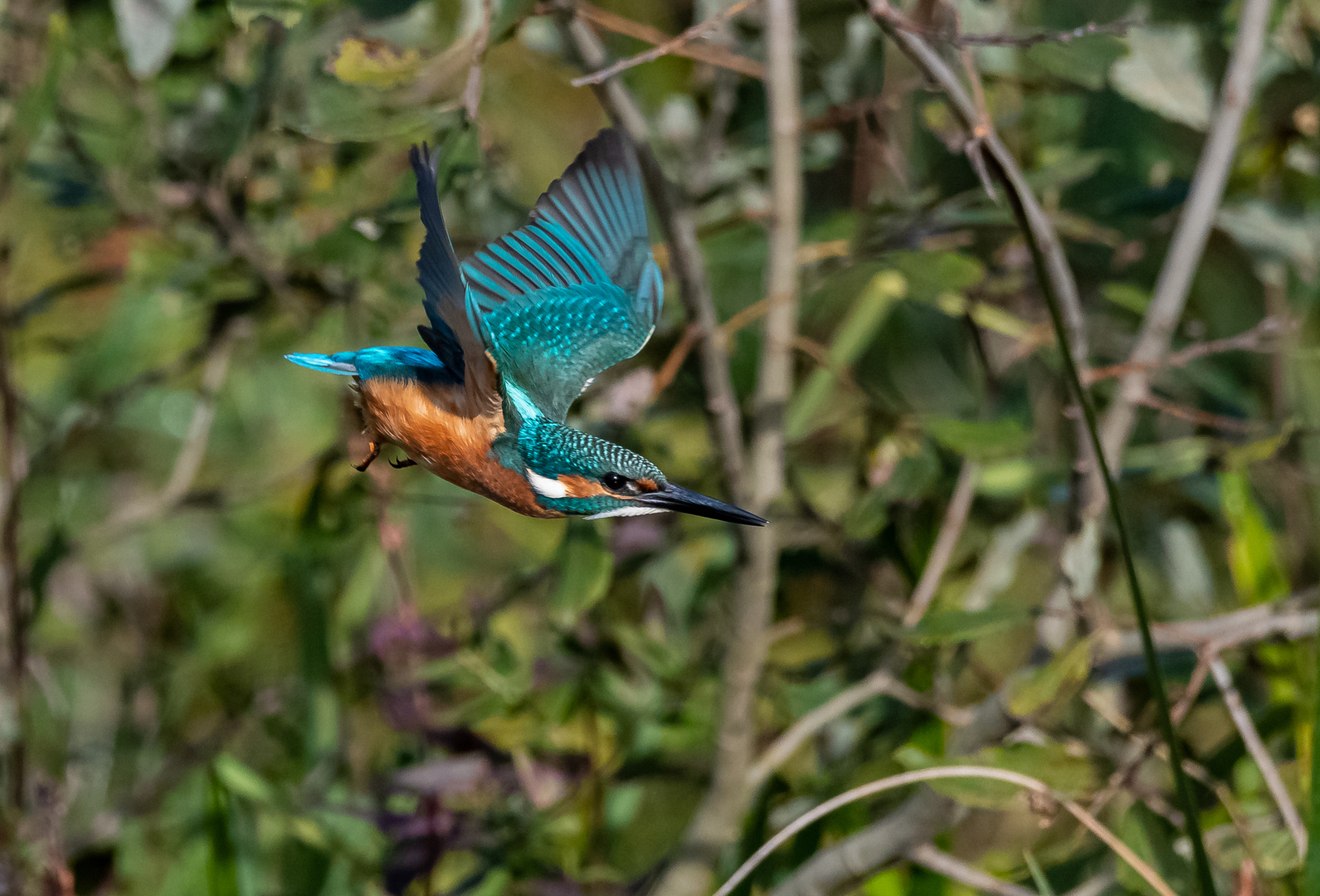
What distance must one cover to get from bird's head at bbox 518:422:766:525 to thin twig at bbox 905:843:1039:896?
0.50 m

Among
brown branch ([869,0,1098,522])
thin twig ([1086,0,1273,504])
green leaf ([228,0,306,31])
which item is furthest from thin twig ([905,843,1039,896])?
green leaf ([228,0,306,31])

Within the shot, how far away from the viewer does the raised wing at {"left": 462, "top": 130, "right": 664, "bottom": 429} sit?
1.91 ft

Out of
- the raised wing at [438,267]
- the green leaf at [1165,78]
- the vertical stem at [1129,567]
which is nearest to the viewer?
the raised wing at [438,267]

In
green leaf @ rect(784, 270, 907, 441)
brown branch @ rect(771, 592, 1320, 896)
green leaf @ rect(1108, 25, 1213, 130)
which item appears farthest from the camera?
green leaf @ rect(784, 270, 907, 441)

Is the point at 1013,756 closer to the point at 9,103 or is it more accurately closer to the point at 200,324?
the point at 200,324

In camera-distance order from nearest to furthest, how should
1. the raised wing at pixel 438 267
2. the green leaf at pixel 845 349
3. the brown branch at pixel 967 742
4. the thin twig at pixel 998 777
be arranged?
the raised wing at pixel 438 267
the thin twig at pixel 998 777
the brown branch at pixel 967 742
the green leaf at pixel 845 349

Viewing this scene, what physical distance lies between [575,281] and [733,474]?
270 millimetres

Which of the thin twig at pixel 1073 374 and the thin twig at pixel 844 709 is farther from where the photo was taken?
the thin twig at pixel 844 709

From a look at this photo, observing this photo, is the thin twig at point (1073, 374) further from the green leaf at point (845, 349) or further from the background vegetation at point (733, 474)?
the green leaf at point (845, 349)

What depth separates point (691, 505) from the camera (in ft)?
1.49

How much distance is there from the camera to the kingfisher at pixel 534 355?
18.0 inches

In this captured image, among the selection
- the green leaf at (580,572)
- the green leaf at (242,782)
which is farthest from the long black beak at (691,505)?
the green leaf at (242,782)

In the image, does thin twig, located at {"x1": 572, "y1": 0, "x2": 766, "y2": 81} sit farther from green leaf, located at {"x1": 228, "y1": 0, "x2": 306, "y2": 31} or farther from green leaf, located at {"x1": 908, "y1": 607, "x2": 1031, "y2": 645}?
green leaf, located at {"x1": 908, "y1": 607, "x2": 1031, "y2": 645}

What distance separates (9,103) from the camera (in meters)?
1.13
